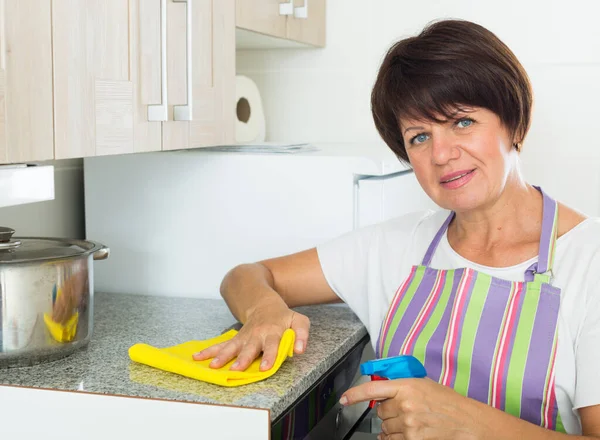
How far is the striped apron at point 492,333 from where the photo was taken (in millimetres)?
1376

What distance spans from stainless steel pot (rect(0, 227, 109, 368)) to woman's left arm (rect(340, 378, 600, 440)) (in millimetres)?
482

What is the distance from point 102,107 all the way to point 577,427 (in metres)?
0.96

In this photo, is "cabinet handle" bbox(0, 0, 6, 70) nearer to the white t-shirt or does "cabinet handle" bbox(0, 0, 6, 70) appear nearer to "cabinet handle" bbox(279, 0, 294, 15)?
the white t-shirt

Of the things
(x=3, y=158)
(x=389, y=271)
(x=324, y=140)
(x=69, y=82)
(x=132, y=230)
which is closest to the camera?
(x=3, y=158)

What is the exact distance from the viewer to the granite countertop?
1.24m

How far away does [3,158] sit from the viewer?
1144 millimetres

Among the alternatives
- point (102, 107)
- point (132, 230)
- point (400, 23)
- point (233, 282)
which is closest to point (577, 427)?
point (233, 282)

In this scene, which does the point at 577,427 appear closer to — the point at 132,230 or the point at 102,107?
the point at 102,107

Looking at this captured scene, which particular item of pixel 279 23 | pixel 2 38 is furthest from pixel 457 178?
pixel 279 23

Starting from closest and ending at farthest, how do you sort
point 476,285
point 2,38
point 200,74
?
point 2,38, point 476,285, point 200,74

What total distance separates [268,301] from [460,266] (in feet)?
1.19

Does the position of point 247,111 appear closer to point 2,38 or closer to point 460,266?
point 460,266

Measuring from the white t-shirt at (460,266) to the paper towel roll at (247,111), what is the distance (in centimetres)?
76

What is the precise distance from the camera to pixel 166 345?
1.53 metres
